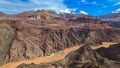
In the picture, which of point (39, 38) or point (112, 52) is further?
point (39, 38)

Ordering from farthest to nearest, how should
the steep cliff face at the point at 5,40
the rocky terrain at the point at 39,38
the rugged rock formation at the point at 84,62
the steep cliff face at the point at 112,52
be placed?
the rocky terrain at the point at 39,38 < the steep cliff face at the point at 5,40 < the steep cliff face at the point at 112,52 < the rugged rock formation at the point at 84,62

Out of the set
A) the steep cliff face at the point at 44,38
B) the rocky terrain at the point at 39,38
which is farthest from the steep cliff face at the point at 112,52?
the steep cliff face at the point at 44,38

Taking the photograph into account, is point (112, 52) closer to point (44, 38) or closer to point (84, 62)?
point (84, 62)

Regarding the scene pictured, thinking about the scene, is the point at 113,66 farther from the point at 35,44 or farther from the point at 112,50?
the point at 35,44

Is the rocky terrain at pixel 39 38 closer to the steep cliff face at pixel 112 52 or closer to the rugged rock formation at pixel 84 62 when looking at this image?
the rugged rock formation at pixel 84 62

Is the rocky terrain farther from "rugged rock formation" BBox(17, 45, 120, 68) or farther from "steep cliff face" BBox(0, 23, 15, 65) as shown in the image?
"rugged rock formation" BBox(17, 45, 120, 68)

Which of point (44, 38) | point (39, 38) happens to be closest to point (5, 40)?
point (39, 38)

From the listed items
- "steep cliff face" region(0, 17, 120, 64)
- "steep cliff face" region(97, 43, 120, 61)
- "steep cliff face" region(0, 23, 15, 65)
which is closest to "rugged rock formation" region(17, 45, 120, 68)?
"steep cliff face" region(97, 43, 120, 61)

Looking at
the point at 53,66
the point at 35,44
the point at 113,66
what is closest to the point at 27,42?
the point at 35,44
